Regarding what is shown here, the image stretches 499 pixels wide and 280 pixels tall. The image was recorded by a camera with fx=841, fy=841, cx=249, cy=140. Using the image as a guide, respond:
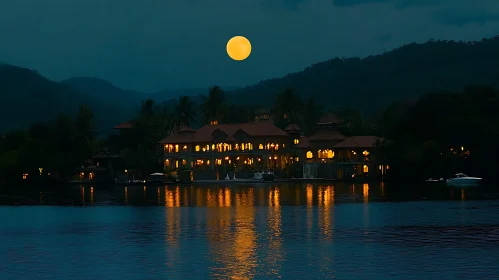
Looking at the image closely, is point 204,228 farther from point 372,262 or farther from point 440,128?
point 440,128

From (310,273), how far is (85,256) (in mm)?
15354

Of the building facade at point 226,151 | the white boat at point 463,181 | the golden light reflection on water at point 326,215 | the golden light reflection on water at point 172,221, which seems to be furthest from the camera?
the building facade at point 226,151

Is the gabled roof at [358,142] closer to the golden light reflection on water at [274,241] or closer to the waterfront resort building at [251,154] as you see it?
the waterfront resort building at [251,154]

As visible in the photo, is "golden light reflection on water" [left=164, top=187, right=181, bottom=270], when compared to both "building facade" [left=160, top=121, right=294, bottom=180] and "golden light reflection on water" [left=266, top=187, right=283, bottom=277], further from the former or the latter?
"building facade" [left=160, top=121, right=294, bottom=180]

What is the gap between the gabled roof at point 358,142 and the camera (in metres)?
189

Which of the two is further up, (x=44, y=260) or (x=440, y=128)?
(x=440, y=128)

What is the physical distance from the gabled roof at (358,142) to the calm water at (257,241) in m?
90.3

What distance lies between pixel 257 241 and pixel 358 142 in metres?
135

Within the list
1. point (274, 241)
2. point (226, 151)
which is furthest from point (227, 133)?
point (274, 241)

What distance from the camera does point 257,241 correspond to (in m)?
56.9

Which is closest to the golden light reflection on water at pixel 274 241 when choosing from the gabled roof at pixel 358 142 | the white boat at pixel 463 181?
the white boat at pixel 463 181

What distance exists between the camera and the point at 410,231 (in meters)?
63.3

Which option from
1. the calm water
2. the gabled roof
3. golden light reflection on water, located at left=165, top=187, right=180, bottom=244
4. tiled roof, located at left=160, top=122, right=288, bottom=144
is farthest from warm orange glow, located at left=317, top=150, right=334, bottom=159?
the calm water

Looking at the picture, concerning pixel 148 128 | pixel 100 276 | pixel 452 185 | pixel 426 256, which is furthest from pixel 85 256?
pixel 148 128
